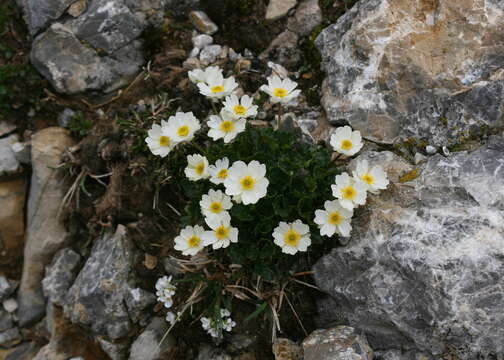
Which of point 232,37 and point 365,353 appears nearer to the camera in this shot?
point 365,353

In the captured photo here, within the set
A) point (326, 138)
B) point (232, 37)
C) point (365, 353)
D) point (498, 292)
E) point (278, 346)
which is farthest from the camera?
point (232, 37)

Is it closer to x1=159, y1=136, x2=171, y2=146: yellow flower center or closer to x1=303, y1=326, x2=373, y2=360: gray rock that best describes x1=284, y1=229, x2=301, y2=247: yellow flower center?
x1=303, y1=326, x2=373, y2=360: gray rock

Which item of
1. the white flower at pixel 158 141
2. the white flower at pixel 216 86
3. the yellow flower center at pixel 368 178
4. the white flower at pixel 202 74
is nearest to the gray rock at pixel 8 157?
the white flower at pixel 158 141

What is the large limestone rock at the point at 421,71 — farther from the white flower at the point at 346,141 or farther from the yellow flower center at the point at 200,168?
the yellow flower center at the point at 200,168

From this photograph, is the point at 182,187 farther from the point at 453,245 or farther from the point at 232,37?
the point at 453,245

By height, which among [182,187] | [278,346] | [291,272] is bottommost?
[278,346]

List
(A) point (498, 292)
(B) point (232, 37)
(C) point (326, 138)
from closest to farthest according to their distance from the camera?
(A) point (498, 292)
(C) point (326, 138)
(B) point (232, 37)

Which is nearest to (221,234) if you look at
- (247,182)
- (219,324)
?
(247,182)

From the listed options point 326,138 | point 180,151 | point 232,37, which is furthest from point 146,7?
point 326,138

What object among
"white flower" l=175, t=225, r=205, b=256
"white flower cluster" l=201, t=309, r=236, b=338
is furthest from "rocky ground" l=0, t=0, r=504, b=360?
"white flower" l=175, t=225, r=205, b=256
